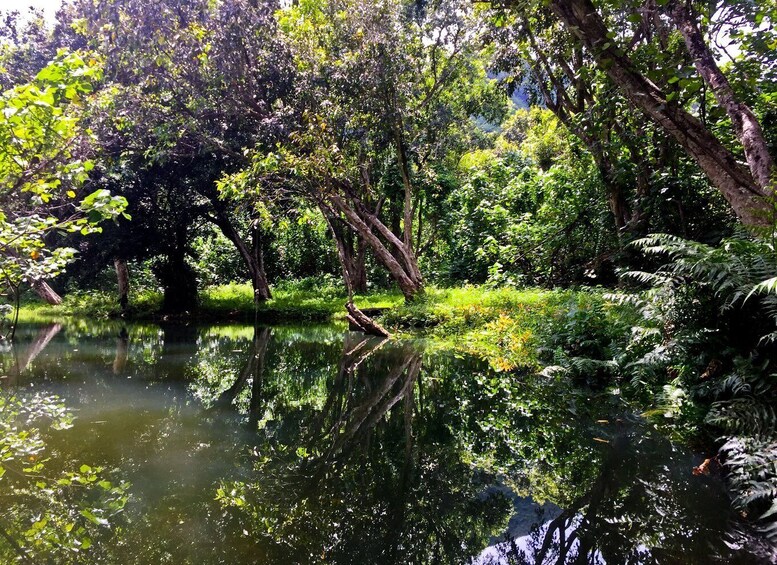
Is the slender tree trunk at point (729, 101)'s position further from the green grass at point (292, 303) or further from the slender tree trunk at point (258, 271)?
the slender tree trunk at point (258, 271)

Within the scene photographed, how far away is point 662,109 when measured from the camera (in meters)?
4.67

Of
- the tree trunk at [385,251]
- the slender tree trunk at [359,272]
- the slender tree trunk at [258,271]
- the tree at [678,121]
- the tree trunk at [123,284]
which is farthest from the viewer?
the tree trunk at [123,284]

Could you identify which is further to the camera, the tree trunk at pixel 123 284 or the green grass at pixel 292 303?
the tree trunk at pixel 123 284

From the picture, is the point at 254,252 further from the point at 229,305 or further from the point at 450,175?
the point at 450,175

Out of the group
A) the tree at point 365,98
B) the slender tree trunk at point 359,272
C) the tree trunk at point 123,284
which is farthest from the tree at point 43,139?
the tree trunk at point 123,284

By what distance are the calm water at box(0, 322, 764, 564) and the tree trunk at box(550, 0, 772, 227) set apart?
7.94 ft

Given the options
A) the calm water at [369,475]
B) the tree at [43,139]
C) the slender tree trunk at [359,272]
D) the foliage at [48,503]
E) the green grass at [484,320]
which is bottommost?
the calm water at [369,475]

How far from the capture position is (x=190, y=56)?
12750mm

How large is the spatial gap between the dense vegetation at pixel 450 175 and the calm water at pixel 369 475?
1.74 ft

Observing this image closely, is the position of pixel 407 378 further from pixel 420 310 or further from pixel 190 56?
pixel 190 56

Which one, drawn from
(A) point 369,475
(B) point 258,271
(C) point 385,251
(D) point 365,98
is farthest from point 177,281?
(A) point 369,475

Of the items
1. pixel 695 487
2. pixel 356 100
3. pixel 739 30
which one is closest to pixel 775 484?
pixel 695 487

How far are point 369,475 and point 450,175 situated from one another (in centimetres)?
1707

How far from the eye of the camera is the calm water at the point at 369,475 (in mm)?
2639
